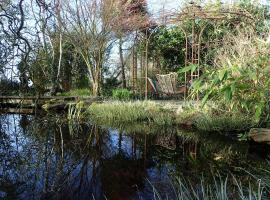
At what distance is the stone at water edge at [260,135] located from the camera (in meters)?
5.37

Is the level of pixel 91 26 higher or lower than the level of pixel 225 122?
higher

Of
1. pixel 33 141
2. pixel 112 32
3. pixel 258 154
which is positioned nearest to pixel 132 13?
pixel 112 32

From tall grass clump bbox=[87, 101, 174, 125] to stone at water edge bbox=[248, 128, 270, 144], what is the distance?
2.18 m

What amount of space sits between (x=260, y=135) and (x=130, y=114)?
10.6ft

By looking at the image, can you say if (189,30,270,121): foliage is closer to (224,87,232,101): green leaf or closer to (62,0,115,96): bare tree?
(224,87,232,101): green leaf

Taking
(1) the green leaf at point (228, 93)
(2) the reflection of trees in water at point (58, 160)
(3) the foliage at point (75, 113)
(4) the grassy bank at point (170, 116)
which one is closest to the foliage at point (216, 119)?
(4) the grassy bank at point (170, 116)

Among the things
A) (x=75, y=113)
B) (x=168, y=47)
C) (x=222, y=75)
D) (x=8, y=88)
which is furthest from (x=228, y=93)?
(x=8, y=88)

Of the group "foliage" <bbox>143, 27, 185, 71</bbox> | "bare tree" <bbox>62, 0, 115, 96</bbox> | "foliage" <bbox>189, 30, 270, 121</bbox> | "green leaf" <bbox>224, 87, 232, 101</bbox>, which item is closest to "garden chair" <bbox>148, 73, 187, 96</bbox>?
"bare tree" <bbox>62, 0, 115, 96</bbox>

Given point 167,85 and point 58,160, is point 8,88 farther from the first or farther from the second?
point 58,160

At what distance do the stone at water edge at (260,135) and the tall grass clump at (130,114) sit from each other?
218 centimetres

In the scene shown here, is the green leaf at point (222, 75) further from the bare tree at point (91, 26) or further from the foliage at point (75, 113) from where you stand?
the bare tree at point (91, 26)

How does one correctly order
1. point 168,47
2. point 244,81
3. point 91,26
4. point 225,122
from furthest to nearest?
point 168,47 < point 91,26 < point 225,122 < point 244,81

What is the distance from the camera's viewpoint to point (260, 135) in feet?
18.0

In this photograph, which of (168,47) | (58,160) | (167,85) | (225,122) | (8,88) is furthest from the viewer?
(168,47)
